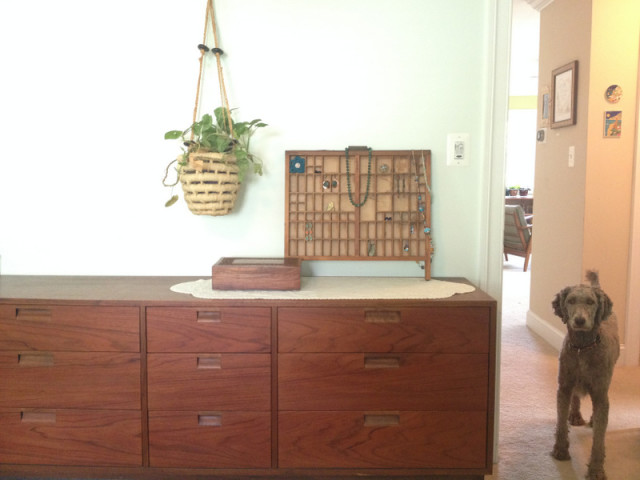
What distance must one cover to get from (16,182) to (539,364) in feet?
9.64

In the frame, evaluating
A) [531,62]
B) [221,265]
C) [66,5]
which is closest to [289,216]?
[221,265]

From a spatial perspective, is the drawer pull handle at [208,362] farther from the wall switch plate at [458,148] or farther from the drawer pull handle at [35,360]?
the wall switch plate at [458,148]

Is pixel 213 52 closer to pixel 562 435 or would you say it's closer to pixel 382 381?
pixel 382 381

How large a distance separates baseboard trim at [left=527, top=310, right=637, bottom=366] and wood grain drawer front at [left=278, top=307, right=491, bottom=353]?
77.9 inches

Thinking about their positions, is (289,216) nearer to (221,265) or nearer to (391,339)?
(221,265)

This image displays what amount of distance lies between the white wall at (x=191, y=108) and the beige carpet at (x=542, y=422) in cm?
77

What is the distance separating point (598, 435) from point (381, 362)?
98 centimetres

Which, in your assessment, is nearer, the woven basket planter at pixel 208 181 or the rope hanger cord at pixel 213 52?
the woven basket planter at pixel 208 181

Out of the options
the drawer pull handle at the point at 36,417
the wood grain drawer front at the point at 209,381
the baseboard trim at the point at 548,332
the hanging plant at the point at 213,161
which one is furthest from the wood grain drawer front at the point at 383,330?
the baseboard trim at the point at 548,332

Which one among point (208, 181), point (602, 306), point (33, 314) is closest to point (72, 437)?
point (33, 314)

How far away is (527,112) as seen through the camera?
34.0 ft

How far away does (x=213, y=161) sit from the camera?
80.1 inches

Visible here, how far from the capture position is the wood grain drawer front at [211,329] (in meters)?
1.91

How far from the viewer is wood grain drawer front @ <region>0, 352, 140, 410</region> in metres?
1.93
